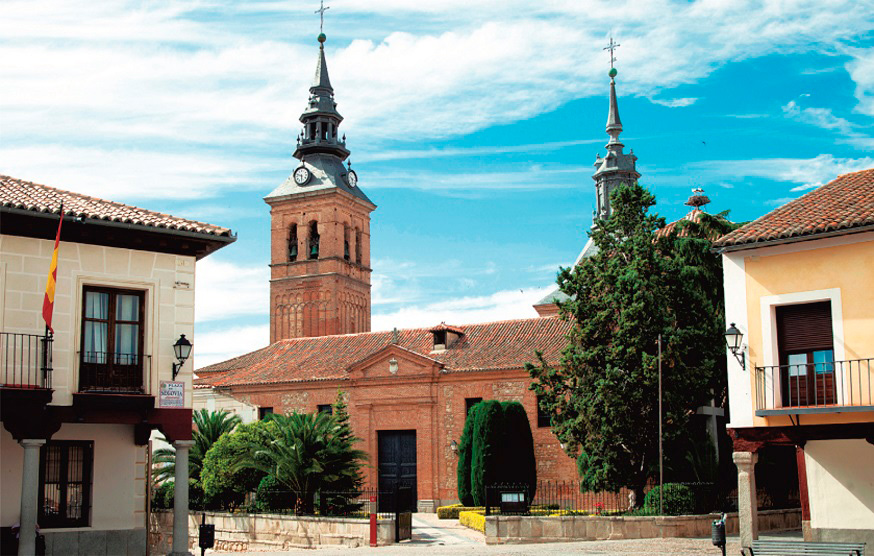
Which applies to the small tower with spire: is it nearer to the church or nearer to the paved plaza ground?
the church

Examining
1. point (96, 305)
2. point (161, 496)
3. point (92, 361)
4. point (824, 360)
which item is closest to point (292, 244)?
point (161, 496)

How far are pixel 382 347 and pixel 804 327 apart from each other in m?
21.4

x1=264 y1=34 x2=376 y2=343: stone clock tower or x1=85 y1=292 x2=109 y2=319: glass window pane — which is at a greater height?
x1=264 y1=34 x2=376 y2=343: stone clock tower

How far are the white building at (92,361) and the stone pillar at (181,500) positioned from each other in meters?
0.02

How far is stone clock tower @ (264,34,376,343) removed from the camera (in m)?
61.0

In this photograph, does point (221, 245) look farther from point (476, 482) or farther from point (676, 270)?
point (476, 482)

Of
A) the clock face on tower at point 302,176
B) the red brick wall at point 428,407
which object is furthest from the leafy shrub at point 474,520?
the clock face on tower at point 302,176

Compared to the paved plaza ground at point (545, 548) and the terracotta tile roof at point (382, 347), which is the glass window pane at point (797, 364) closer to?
the paved plaza ground at point (545, 548)

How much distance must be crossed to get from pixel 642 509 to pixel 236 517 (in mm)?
10024

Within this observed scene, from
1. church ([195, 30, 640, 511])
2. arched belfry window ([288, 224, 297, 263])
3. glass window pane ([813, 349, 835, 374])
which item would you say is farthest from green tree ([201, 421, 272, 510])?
arched belfry window ([288, 224, 297, 263])

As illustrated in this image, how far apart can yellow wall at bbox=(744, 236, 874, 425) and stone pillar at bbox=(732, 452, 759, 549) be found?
701 mm

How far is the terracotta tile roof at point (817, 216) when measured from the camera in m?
15.7

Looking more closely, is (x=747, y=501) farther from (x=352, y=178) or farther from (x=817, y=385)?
(x=352, y=178)

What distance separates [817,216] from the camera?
53.9 feet
